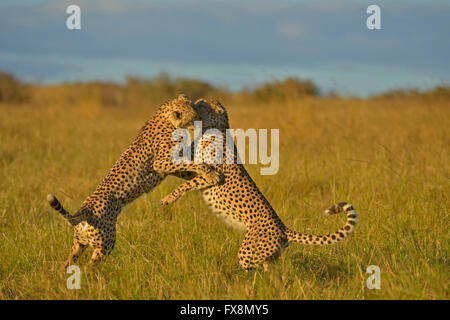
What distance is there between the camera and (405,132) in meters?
8.05

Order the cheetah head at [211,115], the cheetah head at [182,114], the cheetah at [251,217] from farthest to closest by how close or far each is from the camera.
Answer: the cheetah head at [211,115], the cheetah head at [182,114], the cheetah at [251,217]

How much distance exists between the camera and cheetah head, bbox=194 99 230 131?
4.13m

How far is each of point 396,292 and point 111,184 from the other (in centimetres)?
183

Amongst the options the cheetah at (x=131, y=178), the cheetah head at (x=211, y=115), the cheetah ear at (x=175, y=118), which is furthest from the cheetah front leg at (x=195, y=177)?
the cheetah head at (x=211, y=115)

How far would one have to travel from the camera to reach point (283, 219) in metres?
4.64

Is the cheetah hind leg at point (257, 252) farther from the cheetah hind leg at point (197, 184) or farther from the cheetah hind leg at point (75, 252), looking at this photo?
the cheetah hind leg at point (75, 252)

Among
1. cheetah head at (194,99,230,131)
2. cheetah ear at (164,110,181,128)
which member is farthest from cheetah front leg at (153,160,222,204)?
cheetah head at (194,99,230,131)

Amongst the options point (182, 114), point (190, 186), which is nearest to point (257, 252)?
point (190, 186)

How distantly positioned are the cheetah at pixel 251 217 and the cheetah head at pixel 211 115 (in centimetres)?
30

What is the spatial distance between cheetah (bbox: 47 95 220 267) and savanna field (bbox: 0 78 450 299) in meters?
0.18

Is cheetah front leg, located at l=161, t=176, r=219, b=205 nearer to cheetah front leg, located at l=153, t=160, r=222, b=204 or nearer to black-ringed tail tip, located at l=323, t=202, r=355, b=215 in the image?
cheetah front leg, located at l=153, t=160, r=222, b=204

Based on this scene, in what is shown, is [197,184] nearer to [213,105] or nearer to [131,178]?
[131,178]

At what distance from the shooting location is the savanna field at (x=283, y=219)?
3244 millimetres
